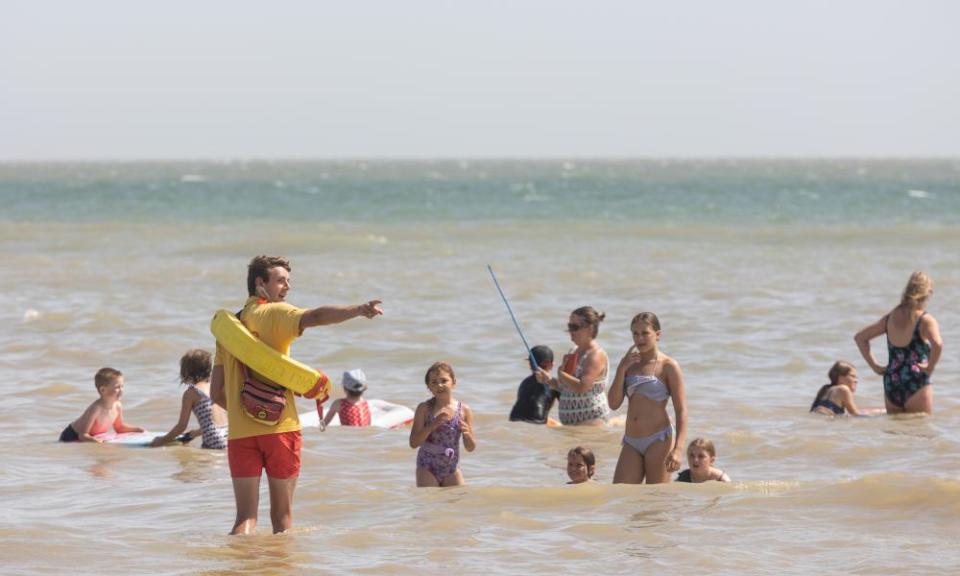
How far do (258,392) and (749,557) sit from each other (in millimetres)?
2531

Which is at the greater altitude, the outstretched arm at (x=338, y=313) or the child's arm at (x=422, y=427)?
the outstretched arm at (x=338, y=313)

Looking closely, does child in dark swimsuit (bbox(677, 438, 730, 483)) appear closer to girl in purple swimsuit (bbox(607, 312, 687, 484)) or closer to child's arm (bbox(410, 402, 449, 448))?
girl in purple swimsuit (bbox(607, 312, 687, 484))

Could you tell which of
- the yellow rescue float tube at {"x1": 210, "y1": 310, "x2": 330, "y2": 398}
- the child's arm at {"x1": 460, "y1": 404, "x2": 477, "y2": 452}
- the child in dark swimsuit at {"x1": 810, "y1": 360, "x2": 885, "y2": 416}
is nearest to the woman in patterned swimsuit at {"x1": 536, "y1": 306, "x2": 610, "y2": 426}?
the child's arm at {"x1": 460, "y1": 404, "x2": 477, "y2": 452}

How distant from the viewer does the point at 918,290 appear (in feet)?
35.1

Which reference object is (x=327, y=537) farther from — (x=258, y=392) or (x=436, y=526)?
(x=258, y=392)

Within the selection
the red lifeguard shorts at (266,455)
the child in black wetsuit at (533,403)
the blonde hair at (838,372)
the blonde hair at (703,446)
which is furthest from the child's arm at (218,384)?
the blonde hair at (838,372)

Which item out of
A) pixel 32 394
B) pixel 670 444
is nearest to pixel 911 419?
pixel 670 444

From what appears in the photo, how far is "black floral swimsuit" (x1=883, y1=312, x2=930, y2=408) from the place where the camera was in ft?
35.5

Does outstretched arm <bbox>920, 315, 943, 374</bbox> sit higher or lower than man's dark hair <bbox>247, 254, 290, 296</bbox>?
lower

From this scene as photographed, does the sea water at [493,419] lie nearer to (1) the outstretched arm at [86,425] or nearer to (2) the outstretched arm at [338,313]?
(1) the outstretched arm at [86,425]

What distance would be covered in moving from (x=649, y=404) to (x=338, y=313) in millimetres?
2584

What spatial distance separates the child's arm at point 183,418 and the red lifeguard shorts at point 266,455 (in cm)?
342

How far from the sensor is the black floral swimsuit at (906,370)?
1081 centimetres

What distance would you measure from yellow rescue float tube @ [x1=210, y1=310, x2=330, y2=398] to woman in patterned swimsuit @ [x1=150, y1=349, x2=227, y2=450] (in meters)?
3.69
